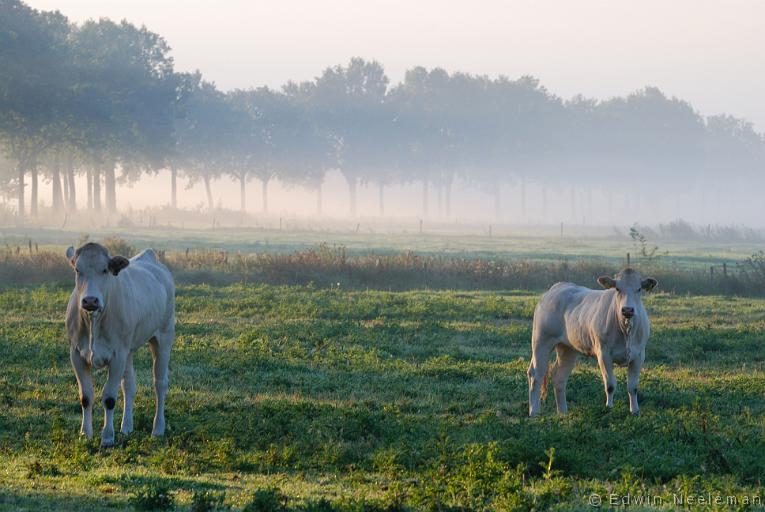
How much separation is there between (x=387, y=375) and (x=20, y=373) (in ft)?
20.5

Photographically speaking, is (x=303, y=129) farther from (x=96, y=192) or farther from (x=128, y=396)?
(x=128, y=396)

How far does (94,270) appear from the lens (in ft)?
44.7

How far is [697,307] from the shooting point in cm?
2978

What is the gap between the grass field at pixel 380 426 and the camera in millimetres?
10719

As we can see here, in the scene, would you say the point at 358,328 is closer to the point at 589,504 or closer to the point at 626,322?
the point at 626,322

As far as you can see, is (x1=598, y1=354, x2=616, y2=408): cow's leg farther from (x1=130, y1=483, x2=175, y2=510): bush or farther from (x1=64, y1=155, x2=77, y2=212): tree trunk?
(x1=64, y1=155, x2=77, y2=212): tree trunk

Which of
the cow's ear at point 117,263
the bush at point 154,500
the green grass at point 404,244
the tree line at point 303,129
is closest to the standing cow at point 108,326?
the cow's ear at point 117,263

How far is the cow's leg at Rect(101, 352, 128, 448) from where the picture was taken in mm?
13297

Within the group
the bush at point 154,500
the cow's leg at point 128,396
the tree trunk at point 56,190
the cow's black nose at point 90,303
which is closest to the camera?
the bush at point 154,500

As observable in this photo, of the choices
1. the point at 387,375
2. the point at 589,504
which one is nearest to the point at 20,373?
the point at 387,375

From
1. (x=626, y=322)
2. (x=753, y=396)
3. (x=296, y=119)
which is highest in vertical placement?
(x=296, y=119)

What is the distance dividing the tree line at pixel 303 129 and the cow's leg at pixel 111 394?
200ft


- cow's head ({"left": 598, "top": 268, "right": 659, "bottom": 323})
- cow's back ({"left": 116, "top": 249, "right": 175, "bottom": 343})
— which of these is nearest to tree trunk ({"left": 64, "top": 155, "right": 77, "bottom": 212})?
cow's back ({"left": 116, "top": 249, "right": 175, "bottom": 343})

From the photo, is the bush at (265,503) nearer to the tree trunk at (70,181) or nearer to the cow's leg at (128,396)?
the cow's leg at (128,396)
